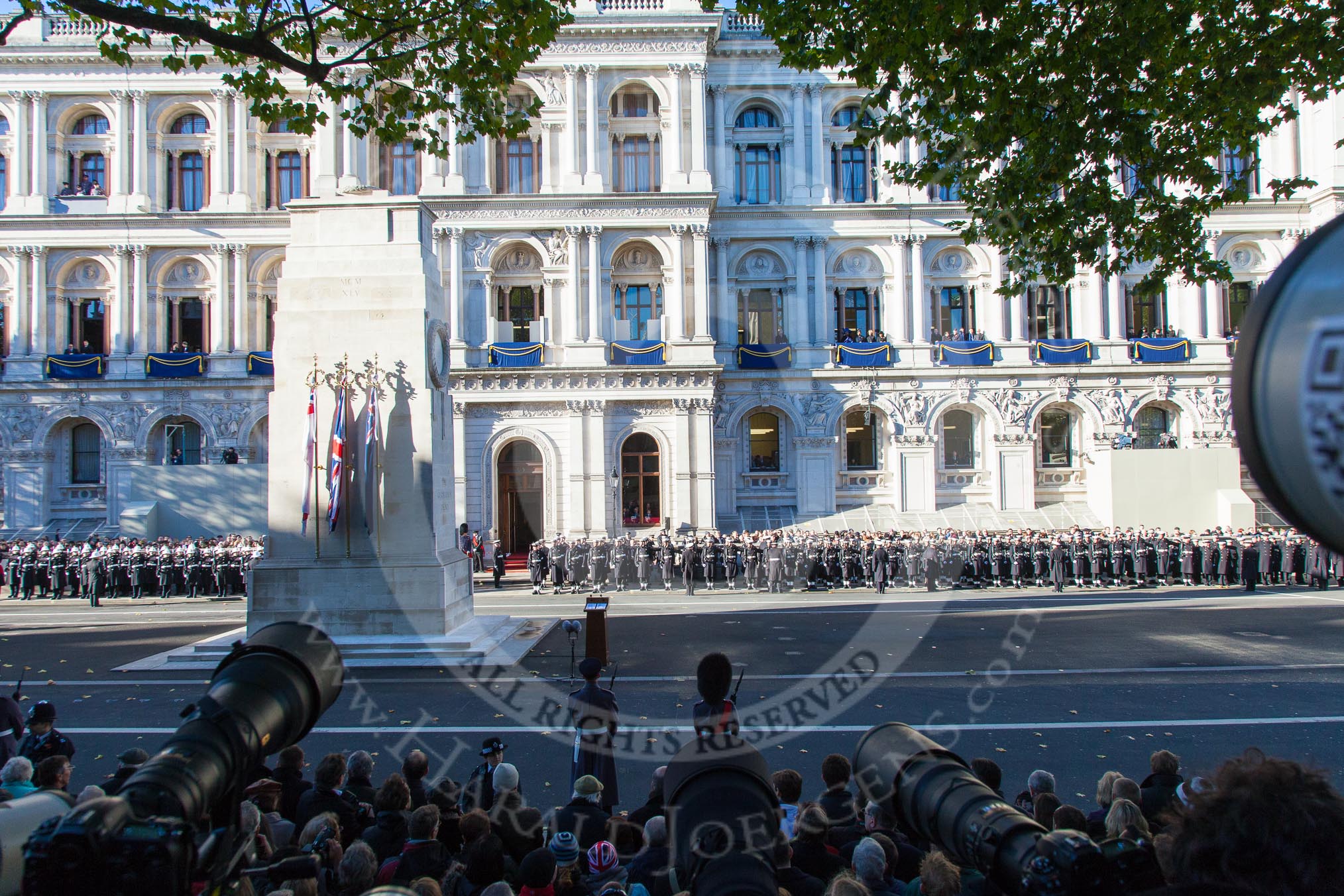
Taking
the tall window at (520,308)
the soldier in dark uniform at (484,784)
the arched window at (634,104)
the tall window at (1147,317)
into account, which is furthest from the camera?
the tall window at (1147,317)

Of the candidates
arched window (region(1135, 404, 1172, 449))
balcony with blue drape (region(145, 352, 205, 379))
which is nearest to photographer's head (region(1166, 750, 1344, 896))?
arched window (region(1135, 404, 1172, 449))

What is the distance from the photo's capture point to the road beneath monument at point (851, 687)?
8.55m

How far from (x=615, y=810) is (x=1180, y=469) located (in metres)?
30.6

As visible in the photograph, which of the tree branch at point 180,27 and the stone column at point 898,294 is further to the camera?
the stone column at point 898,294

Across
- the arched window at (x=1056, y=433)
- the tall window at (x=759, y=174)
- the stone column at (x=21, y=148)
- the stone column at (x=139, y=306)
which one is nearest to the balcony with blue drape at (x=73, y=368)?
the stone column at (x=139, y=306)

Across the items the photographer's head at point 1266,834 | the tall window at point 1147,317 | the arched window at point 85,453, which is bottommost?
the photographer's head at point 1266,834

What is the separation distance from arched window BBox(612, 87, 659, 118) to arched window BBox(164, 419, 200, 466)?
846 inches

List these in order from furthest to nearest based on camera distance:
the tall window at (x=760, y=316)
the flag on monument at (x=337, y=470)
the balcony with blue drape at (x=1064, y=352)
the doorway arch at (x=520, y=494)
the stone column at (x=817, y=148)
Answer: the tall window at (x=760, y=316) → the stone column at (x=817, y=148) → the balcony with blue drape at (x=1064, y=352) → the doorway arch at (x=520, y=494) → the flag on monument at (x=337, y=470)

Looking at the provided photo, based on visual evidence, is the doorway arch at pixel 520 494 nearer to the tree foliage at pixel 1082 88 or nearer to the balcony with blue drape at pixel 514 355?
the balcony with blue drape at pixel 514 355

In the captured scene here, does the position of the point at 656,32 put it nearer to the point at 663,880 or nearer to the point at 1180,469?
the point at 1180,469

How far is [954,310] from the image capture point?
116 feet

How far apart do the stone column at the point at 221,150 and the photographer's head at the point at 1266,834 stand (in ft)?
133

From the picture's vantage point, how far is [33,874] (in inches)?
65.1

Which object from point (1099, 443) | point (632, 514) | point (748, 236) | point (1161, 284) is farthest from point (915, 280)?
point (1161, 284)
